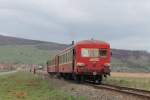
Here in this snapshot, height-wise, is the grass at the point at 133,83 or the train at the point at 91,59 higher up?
the train at the point at 91,59

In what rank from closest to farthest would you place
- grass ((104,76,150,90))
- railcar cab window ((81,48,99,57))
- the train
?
grass ((104,76,150,90))
the train
railcar cab window ((81,48,99,57))

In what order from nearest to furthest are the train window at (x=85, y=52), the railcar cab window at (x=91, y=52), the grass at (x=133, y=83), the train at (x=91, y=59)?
the grass at (x=133, y=83), the train at (x=91, y=59), the train window at (x=85, y=52), the railcar cab window at (x=91, y=52)

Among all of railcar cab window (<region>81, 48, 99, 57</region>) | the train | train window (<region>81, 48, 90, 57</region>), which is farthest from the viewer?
railcar cab window (<region>81, 48, 99, 57</region>)

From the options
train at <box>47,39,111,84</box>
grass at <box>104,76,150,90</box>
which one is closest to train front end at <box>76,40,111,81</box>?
train at <box>47,39,111,84</box>

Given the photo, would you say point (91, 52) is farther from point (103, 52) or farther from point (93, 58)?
point (103, 52)

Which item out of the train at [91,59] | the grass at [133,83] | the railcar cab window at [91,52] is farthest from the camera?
the railcar cab window at [91,52]

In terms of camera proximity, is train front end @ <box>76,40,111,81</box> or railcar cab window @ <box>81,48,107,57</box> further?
railcar cab window @ <box>81,48,107,57</box>

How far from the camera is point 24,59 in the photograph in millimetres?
198250

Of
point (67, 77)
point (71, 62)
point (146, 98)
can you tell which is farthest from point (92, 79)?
point (146, 98)

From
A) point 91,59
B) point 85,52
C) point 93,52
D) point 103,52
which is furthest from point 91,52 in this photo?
point 103,52

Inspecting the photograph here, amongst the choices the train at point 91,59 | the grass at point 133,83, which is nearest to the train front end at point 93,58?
the train at point 91,59

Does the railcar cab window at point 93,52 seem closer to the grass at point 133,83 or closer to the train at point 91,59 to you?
the train at point 91,59

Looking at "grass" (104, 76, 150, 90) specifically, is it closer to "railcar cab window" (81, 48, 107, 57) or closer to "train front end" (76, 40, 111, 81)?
"train front end" (76, 40, 111, 81)

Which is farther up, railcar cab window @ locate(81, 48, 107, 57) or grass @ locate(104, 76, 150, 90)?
railcar cab window @ locate(81, 48, 107, 57)
